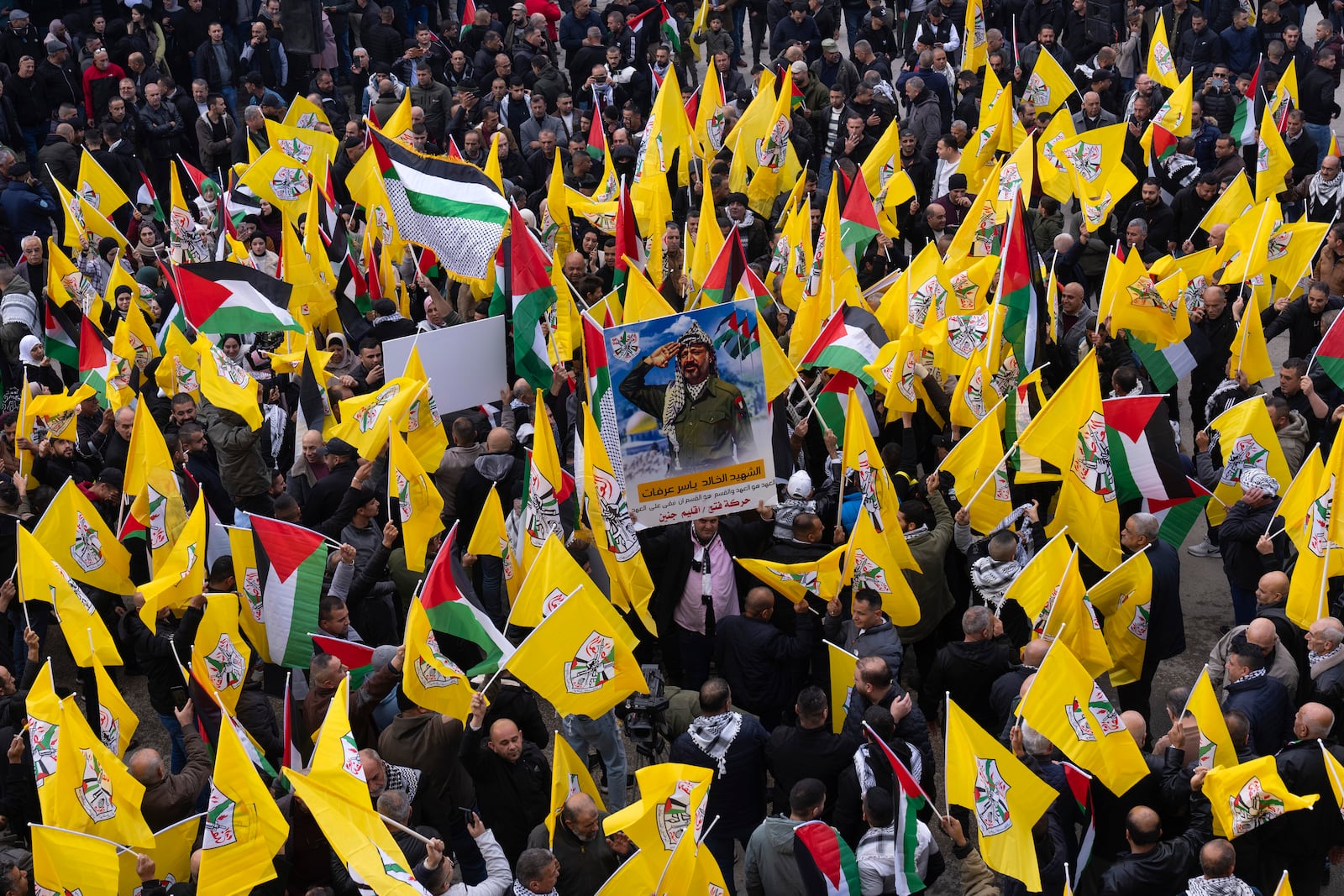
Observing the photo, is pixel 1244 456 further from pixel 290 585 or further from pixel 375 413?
pixel 290 585

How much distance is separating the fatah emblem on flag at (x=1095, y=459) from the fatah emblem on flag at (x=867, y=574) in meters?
1.61

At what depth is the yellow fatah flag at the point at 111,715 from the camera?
8.48 meters

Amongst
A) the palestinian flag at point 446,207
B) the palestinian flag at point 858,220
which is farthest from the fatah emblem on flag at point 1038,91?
the palestinian flag at point 446,207

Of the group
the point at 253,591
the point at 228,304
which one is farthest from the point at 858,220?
the point at 253,591

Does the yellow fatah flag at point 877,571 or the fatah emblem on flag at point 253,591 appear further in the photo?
the fatah emblem on flag at point 253,591

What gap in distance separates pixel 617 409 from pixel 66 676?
4489 mm

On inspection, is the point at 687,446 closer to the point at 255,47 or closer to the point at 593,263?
the point at 593,263

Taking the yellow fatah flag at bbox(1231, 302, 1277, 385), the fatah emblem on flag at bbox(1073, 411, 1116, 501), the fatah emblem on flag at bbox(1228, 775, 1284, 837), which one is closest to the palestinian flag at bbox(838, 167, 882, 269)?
the yellow fatah flag at bbox(1231, 302, 1277, 385)

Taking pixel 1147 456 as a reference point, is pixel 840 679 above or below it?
below

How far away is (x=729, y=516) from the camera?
10.9 meters

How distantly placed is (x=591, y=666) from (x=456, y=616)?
921 millimetres

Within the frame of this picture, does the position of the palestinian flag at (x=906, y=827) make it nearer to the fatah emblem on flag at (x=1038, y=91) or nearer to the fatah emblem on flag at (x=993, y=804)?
the fatah emblem on flag at (x=993, y=804)

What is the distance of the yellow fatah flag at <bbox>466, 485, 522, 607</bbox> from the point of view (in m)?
10.0

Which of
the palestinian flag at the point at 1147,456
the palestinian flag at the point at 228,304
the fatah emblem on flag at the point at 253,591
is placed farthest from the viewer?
the palestinian flag at the point at 228,304
